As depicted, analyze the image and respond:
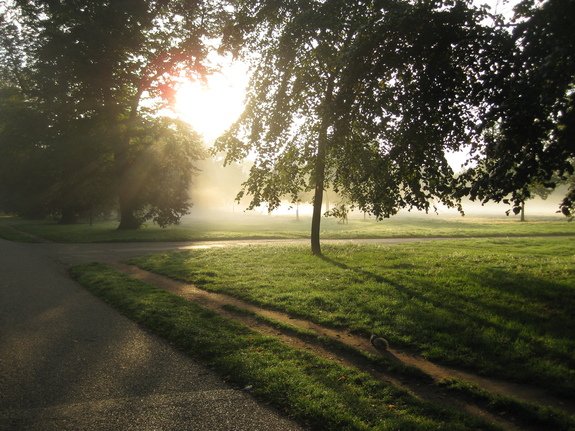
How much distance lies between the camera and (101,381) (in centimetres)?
430

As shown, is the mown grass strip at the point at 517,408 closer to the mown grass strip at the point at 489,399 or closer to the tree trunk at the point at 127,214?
the mown grass strip at the point at 489,399

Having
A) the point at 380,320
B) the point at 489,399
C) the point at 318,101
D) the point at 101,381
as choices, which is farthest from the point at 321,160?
the point at 101,381

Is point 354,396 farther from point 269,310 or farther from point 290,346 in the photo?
point 269,310

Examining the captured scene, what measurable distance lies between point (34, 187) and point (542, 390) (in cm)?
3860

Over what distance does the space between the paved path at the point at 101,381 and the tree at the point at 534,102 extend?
14.6 feet

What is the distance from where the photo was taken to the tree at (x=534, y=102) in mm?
4734

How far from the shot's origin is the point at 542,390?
4180 mm

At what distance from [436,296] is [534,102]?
3.96 m

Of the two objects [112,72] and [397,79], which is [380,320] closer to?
[397,79]

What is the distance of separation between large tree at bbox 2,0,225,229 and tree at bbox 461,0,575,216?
16.0 m

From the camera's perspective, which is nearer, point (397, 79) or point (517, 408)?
point (517, 408)

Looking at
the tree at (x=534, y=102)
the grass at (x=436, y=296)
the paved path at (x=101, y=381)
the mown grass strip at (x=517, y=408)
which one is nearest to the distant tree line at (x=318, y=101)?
the tree at (x=534, y=102)

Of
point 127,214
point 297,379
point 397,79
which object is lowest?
point 297,379

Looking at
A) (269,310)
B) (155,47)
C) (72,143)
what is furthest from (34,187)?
(269,310)
